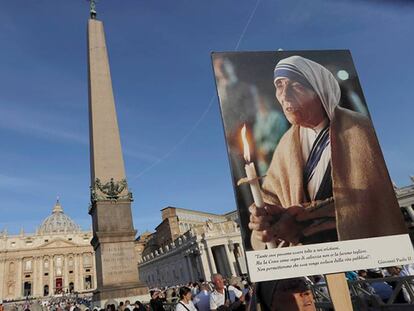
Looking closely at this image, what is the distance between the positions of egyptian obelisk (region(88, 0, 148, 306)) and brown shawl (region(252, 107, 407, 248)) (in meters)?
9.64

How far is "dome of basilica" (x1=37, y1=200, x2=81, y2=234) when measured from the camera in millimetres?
132125

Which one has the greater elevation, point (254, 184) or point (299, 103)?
point (299, 103)

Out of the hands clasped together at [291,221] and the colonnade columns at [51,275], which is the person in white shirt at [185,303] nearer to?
the hands clasped together at [291,221]

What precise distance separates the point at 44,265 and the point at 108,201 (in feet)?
353

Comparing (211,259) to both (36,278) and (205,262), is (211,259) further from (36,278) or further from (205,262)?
(36,278)

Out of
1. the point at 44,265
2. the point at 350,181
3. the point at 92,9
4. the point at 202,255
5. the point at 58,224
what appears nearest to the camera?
the point at 350,181

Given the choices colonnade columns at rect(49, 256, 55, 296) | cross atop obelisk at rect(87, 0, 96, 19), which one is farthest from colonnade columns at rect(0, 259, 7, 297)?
cross atop obelisk at rect(87, 0, 96, 19)

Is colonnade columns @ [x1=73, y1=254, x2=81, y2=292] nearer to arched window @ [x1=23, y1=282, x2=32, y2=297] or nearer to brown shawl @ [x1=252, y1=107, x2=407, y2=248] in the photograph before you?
arched window @ [x1=23, y1=282, x2=32, y2=297]

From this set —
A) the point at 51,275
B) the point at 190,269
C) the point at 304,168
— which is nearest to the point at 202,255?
the point at 190,269

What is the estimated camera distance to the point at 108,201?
13414 millimetres

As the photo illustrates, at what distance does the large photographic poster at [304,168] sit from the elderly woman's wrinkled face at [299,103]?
0.01 meters

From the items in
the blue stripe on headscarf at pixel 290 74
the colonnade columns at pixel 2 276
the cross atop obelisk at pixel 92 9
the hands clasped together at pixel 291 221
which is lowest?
the hands clasped together at pixel 291 221

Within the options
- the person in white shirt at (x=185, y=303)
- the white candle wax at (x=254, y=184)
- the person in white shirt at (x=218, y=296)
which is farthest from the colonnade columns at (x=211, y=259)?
the white candle wax at (x=254, y=184)

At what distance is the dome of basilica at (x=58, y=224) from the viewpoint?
132125 mm
